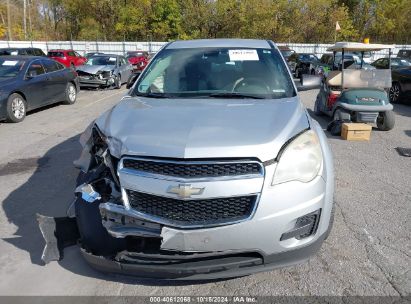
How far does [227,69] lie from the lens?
165 inches

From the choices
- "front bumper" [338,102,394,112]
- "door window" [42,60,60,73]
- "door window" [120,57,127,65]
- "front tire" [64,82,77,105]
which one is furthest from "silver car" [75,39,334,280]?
"door window" [120,57,127,65]

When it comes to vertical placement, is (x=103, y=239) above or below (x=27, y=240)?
above

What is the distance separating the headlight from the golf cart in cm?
569

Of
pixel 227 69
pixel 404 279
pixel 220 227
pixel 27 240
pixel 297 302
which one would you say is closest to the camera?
pixel 220 227

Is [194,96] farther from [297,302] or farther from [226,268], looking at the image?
[297,302]

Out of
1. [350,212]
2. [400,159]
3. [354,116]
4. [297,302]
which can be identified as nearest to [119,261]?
[297,302]

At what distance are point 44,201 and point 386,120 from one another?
7.09 meters

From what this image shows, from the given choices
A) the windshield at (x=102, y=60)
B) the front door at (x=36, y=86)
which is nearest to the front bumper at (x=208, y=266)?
the front door at (x=36, y=86)

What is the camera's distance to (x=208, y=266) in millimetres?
2609

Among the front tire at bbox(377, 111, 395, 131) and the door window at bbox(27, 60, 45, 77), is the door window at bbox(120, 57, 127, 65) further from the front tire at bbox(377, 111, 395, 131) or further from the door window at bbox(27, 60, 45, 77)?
the front tire at bbox(377, 111, 395, 131)

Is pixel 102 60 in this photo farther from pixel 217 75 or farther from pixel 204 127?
pixel 204 127

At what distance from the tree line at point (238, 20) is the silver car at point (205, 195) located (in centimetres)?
4316

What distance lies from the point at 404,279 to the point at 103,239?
240cm

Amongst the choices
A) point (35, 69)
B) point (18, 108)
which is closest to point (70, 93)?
point (35, 69)
